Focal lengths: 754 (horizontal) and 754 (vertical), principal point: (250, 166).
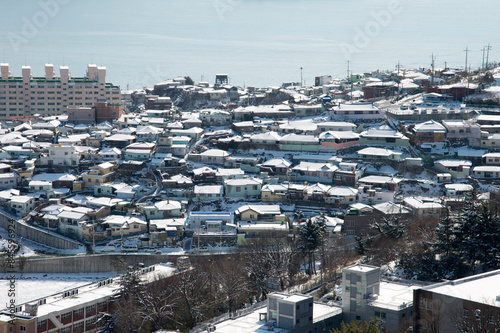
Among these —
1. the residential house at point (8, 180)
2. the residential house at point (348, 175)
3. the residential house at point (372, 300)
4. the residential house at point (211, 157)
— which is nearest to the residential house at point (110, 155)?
the residential house at point (211, 157)

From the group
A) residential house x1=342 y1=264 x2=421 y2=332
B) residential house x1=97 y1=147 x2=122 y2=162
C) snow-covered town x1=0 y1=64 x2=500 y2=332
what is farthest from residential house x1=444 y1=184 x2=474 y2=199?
residential house x1=97 y1=147 x2=122 y2=162

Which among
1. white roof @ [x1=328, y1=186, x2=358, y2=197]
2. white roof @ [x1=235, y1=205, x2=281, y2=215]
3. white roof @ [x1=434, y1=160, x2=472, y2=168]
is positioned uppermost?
white roof @ [x1=434, y1=160, x2=472, y2=168]

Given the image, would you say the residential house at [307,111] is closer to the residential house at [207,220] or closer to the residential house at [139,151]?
the residential house at [139,151]

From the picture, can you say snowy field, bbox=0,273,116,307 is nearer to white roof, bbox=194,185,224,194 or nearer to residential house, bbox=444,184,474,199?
white roof, bbox=194,185,224,194

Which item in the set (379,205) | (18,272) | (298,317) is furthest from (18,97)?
(298,317)

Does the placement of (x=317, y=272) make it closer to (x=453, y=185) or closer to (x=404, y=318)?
(x=404, y=318)

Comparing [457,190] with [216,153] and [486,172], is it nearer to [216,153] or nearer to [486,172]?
[486,172]
